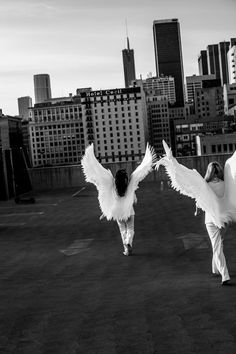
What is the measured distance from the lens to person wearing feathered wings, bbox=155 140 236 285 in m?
10.0

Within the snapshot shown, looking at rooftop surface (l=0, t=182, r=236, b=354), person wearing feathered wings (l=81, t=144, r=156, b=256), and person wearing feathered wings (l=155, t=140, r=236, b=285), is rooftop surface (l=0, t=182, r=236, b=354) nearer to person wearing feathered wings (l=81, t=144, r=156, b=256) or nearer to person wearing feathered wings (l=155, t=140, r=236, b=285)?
person wearing feathered wings (l=81, t=144, r=156, b=256)

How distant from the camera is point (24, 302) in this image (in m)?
9.20

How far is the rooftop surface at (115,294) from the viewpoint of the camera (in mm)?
6758

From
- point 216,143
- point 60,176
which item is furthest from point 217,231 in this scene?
point 216,143

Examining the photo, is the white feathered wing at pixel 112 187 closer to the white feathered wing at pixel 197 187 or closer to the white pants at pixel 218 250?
the white feathered wing at pixel 197 187

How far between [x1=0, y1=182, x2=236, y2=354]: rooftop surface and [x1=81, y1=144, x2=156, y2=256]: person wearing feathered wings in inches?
23.6

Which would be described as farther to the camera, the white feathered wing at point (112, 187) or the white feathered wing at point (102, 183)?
the white feathered wing at point (102, 183)

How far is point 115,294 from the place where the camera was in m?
9.39

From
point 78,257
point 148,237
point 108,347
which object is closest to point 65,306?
point 108,347

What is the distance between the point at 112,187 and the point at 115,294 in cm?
509

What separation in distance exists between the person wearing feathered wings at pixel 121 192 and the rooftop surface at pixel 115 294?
1.97 feet

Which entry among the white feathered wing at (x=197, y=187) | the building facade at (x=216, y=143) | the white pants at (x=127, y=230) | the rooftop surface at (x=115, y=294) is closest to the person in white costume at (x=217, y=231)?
the white feathered wing at (x=197, y=187)

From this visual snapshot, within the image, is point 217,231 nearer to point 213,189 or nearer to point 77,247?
point 213,189

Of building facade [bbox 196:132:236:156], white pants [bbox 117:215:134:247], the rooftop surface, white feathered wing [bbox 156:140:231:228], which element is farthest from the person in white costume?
building facade [bbox 196:132:236:156]
